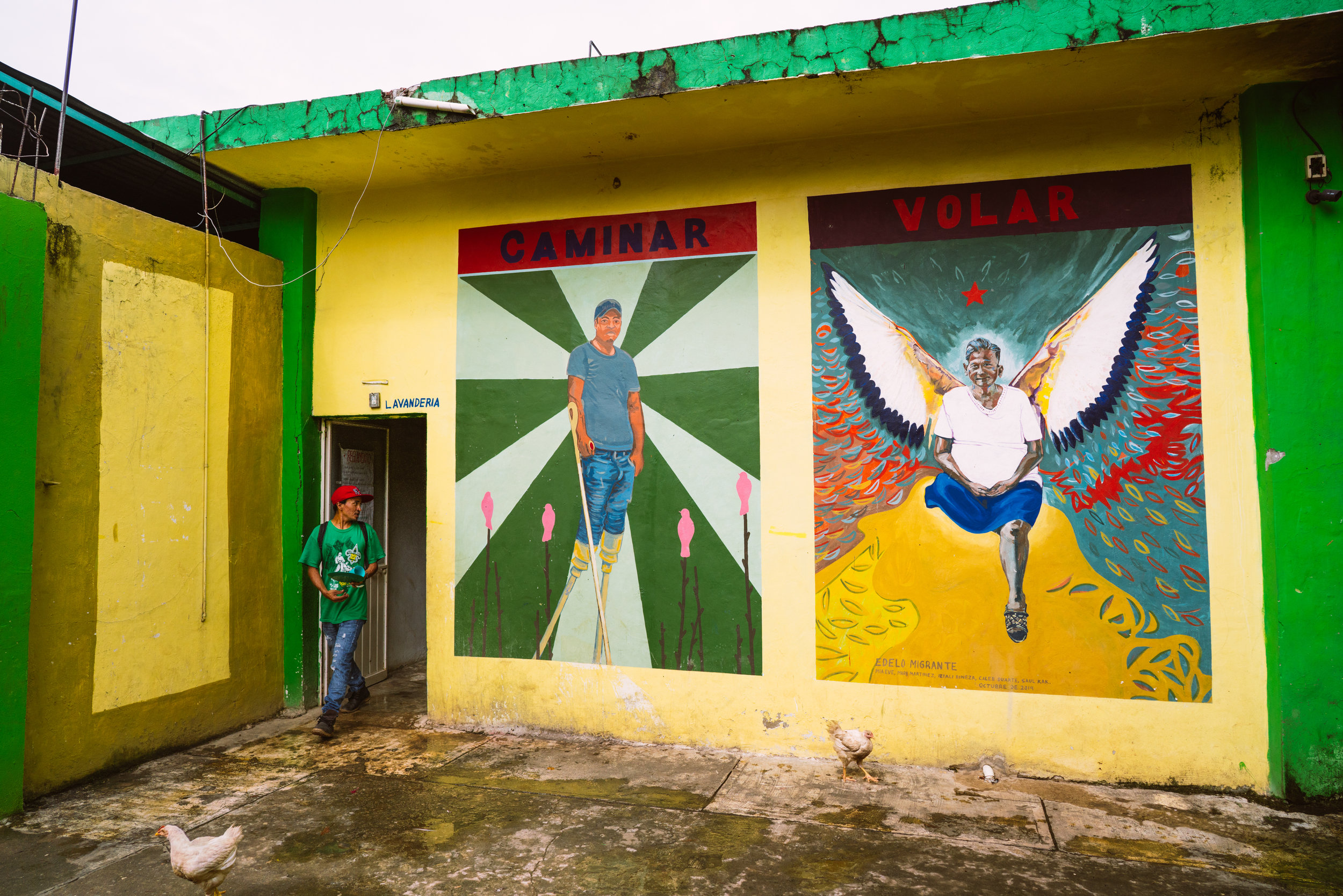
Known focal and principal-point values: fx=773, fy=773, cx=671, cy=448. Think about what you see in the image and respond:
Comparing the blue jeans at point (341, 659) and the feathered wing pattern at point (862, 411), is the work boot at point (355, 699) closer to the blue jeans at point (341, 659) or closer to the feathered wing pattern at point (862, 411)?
the blue jeans at point (341, 659)

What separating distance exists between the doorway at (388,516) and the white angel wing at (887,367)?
391cm

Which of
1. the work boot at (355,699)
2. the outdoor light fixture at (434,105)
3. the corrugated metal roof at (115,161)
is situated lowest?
the work boot at (355,699)

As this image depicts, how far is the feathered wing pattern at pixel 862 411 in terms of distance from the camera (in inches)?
207

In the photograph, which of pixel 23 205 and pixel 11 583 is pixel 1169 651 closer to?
pixel 11 583

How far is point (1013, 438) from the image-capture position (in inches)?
201

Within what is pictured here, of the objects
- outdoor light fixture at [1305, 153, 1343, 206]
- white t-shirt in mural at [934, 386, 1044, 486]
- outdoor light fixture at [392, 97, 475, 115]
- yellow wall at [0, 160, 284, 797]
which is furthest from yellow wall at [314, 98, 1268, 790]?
white t-shirt in mural at [934, 386, 1044, 486]

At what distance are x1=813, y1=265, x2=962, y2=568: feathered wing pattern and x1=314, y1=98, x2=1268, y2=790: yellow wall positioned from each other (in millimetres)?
131

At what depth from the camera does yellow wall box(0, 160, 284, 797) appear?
15.5 ft

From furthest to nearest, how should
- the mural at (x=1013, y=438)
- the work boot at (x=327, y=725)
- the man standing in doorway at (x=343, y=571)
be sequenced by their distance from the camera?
the man standing in doorway at (x=343, y=571), the work boot at (x=327, y=725), the mural at (x=1013, y=438)

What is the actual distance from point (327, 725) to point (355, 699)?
709 millimetres

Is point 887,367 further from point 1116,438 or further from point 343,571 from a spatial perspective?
point 343,571

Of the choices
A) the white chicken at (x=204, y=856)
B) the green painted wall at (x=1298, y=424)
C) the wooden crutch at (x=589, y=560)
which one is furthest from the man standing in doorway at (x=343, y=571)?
the green painted wall at (x=1298, y=424)

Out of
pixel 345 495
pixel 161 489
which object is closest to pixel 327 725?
pixel 345 495

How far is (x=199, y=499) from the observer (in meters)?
5.69
